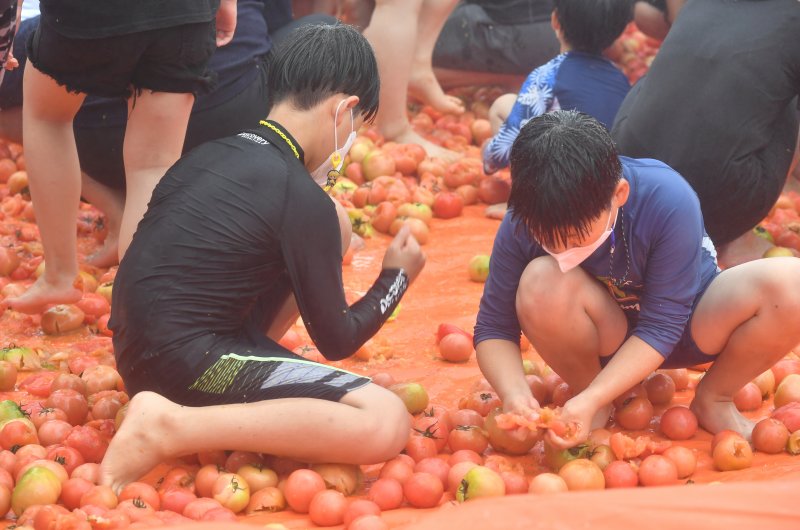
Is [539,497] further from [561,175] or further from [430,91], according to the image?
[430,91]

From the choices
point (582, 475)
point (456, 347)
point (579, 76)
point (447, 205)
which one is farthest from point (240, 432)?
point (579, 76)

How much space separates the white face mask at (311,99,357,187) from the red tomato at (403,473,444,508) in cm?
87

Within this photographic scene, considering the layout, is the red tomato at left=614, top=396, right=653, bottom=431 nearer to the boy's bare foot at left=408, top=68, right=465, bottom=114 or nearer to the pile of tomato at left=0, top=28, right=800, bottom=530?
the pile of tomato at left=0, top=28, right=800, bottom=530

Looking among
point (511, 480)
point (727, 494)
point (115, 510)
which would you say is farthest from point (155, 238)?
point (727, 494)

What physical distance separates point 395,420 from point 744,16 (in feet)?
6.56

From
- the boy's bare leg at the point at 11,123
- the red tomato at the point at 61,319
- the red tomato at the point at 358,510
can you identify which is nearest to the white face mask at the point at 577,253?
the red tomato at the point at 358,510

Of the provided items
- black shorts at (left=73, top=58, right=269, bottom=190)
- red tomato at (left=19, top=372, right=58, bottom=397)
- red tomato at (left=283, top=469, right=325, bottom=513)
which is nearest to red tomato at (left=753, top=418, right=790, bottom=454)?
red tomato at (left=283, top=469, right=325, bottom=513)

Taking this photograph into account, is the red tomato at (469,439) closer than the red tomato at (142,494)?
No

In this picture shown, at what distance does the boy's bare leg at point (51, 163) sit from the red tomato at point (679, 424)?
199cm

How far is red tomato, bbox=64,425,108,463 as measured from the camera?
9.06 ft

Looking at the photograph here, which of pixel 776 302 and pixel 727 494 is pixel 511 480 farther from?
pixel 776 302

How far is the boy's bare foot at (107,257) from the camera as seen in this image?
Answer: 4.20m

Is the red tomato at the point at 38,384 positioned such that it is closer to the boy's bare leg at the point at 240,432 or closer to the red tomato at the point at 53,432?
the red tomato at the point at 53,432

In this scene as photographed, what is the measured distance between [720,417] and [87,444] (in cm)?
167
